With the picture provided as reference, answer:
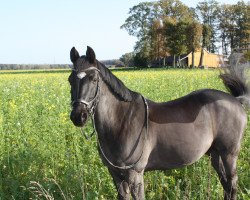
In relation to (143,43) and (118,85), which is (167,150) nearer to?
(118,85)

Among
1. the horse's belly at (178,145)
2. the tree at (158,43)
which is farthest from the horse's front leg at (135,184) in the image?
the tree at (158,43)

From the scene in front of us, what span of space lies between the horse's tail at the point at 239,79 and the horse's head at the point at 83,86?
87.7 inches

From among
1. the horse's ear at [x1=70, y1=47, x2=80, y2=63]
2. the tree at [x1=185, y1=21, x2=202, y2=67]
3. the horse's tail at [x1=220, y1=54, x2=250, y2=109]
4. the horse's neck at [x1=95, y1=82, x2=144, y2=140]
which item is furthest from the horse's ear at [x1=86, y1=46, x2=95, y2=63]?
the tree at [x1=185, y1=21, x2=202, y2=67]

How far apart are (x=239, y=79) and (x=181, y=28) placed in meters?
64.1

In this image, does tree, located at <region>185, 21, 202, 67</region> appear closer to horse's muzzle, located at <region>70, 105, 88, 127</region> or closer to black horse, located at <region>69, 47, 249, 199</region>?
black horse, located at <region>69, 47, 249, 199</region>

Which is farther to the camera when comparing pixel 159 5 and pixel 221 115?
pixel 159 5

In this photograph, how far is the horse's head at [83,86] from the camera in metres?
3.12

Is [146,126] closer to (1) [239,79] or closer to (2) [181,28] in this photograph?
(1) [239,79]

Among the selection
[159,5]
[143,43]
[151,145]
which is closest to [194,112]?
[151,145]

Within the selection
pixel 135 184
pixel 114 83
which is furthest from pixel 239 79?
pixel 135 184

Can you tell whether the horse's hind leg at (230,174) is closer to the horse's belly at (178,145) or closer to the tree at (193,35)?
the horse's belly at (178,145)

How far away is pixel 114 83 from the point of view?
352 cm

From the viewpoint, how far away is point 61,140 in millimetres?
6141

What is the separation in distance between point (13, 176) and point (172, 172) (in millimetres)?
2496
